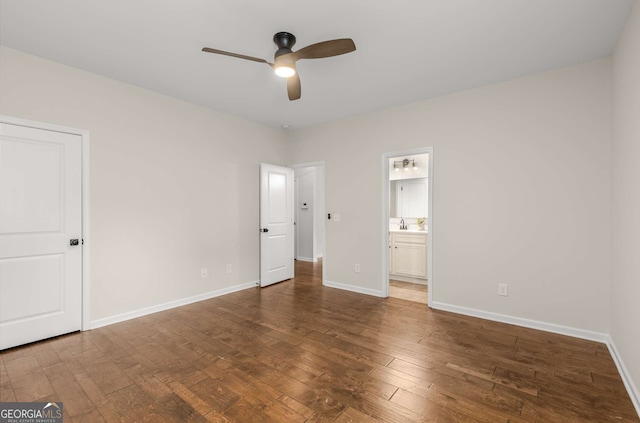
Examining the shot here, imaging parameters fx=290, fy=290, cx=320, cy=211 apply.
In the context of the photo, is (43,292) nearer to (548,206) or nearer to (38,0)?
(38,0)

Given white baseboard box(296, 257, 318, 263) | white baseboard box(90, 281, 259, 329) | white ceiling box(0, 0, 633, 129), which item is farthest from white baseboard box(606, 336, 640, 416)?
white baseboard box(296, 257, 318, 263)

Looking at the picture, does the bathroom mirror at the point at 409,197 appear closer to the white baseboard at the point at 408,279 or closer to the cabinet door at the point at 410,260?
the cabinet door at the point at 410,260

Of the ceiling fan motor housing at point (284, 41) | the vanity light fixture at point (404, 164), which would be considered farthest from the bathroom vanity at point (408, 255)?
the ceiling fan motor housing at point (284, 41)

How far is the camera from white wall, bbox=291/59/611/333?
2.80 metres

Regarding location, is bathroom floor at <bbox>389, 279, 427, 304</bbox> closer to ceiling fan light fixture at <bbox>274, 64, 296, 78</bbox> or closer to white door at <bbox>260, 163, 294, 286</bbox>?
white door at <bbox>260, 163, 294, 286</bbox>

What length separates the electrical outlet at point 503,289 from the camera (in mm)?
3240

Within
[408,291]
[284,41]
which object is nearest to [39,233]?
[284,41]

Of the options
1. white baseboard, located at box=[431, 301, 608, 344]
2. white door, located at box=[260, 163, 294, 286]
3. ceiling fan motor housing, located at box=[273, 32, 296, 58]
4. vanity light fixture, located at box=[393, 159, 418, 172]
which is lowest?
white baseboard, located at box=[431, 301, 608, 344]

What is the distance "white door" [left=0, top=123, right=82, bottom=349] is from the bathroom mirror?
15.9ft

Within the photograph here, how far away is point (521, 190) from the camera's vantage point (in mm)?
3148

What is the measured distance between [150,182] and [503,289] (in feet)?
14.1

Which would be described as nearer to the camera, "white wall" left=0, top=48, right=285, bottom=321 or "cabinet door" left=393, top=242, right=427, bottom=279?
"white wall" left=0, top=48, right=285, bottom=321

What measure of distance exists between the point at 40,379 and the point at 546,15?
4638 mm

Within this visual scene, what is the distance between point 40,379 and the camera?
7.12 ft
